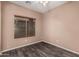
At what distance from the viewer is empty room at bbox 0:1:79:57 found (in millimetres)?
3213

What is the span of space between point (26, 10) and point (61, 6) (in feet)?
6.86

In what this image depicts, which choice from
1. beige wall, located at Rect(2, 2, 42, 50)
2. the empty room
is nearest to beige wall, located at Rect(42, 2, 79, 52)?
the empty room

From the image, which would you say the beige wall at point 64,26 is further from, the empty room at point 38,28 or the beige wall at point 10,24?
the beige wall at point 10,24

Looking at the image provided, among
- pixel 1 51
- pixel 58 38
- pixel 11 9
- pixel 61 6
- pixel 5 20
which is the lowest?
pixel 1 51

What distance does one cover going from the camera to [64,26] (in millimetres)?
3766

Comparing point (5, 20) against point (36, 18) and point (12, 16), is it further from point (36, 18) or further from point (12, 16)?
point (36, 18)

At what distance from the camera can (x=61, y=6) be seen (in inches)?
154

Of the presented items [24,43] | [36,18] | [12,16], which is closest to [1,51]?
[24,43]

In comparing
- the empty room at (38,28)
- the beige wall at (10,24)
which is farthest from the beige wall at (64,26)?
the beige wall at (10,24)

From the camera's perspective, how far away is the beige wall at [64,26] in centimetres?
325

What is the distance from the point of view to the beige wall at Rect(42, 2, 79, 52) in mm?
3254

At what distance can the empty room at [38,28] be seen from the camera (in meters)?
A: 3.21

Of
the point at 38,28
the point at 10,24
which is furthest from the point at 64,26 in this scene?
the point at 10,24

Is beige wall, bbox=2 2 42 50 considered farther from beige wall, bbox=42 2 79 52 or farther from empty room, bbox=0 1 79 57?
beige wall, bbox=42 2 79 52
